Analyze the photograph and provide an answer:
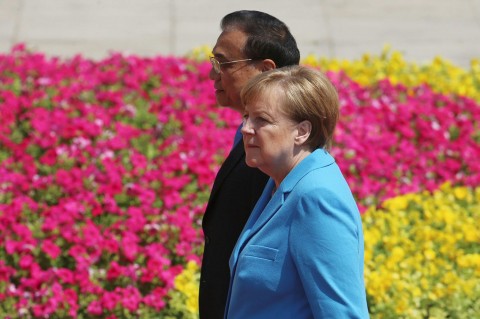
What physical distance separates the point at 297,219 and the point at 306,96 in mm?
298

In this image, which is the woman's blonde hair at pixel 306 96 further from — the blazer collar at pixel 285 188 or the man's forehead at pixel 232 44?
the man's forehead at pixel 232 44

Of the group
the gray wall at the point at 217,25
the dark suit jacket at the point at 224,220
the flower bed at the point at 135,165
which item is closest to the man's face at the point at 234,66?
the dark suit jacket at the point at 224,220

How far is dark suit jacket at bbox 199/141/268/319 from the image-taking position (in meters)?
3.00

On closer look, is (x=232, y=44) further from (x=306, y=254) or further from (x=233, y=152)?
(x=306, y=254)

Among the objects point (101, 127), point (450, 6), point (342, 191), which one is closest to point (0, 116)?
point (101, 127)

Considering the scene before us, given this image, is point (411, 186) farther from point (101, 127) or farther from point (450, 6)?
point (450, 6)

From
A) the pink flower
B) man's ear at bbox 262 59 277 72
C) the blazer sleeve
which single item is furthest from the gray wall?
the blazer sleeve

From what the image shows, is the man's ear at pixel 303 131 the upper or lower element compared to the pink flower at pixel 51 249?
upper

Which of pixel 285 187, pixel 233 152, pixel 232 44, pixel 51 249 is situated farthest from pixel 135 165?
pixel 285 187

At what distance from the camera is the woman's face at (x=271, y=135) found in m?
2.43

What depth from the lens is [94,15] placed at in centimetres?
896

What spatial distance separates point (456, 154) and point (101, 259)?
2.40 m

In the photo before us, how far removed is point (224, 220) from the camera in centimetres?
302

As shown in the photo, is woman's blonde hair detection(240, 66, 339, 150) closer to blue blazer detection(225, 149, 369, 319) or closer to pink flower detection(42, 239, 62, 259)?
blue blazer detection(225, 149, 369, 319)
